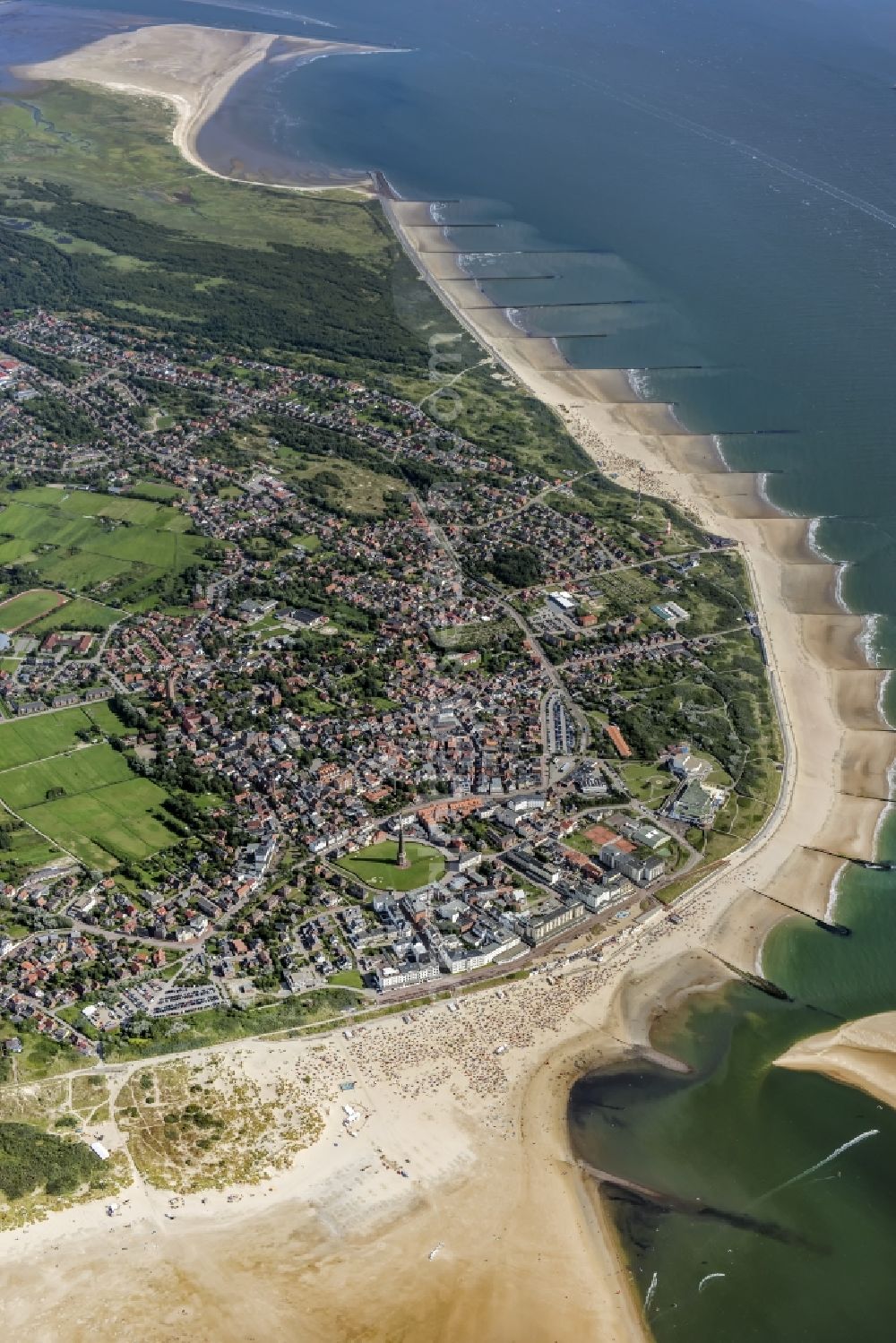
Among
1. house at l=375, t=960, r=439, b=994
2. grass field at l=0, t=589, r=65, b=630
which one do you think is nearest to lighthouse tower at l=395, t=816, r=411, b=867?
house at l=375, t=960, r=439, b=994

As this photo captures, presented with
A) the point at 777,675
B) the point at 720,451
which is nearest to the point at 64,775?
the point at 777,675

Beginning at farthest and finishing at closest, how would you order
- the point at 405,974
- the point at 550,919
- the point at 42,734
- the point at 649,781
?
the point at 42,734 → the point at 649,781 → the point at 550,919 → the point at 405,974


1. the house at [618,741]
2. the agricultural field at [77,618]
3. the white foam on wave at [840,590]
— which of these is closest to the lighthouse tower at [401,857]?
the house at [618,741]

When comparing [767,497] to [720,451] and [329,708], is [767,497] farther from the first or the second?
[329,708]

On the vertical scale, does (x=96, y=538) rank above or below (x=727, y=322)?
below

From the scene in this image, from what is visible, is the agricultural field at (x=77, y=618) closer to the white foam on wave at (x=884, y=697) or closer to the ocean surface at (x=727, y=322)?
the ocean surface at (x=727, y=322)

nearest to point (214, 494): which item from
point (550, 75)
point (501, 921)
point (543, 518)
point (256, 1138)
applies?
point (543, 518)
